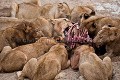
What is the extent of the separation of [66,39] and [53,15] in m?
1.96

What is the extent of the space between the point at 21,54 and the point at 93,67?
4.81ft

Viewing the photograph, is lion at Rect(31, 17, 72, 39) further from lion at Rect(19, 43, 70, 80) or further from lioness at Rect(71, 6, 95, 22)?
lion at Rect(19, 43, 70, 80)

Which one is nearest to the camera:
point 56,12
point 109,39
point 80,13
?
point 109,39

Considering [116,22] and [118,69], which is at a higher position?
[116,22]

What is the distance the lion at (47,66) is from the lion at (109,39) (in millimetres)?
880

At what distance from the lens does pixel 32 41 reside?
802cm

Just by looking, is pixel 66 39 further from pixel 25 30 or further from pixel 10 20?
pixel 10 20

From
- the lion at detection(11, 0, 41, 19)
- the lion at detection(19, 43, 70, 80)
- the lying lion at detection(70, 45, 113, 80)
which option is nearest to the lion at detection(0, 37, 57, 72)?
the lion at detection(19, 43, 70, 80)

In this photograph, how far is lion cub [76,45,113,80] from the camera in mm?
6449

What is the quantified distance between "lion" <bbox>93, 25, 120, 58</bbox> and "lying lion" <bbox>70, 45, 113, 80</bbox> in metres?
0.63

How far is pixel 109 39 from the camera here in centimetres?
757

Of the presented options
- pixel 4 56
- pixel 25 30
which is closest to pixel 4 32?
pixel 25 30

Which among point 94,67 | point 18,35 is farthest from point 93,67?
point 18,35

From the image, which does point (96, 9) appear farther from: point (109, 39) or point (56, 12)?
point (109, 39)
